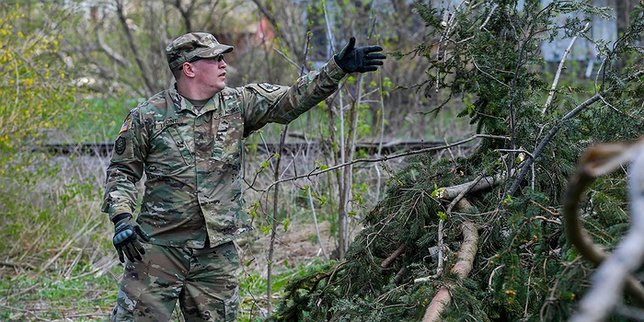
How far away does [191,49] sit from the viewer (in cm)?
506

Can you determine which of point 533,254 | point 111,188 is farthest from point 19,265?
point 533,254

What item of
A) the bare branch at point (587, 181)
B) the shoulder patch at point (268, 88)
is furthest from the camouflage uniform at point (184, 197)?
the bare branch at point (587, 181)

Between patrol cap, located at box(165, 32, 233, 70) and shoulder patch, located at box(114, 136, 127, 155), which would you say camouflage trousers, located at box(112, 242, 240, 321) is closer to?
shoulder patch, located at box(114, 136, 127, 155)

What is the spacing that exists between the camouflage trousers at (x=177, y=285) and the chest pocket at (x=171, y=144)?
0.46 m

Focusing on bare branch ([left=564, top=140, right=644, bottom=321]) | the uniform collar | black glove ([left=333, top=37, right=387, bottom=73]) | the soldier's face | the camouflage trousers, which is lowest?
the camouflage trousers

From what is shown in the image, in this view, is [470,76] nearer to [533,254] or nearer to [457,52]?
[457,52]

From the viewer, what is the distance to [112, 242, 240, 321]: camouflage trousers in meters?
4.91

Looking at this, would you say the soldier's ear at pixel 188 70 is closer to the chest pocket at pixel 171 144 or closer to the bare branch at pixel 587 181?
the chest pocket at pixel 171 144

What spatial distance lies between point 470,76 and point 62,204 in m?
5.55

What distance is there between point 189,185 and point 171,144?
24 cm

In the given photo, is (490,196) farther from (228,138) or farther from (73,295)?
(73,295)

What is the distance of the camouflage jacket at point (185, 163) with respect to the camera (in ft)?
16.2

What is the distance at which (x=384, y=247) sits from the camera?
16.3 ft

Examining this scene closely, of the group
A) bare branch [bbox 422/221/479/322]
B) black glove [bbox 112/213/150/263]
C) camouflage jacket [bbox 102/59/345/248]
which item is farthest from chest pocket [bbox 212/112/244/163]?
bare branch [bbox 422/221/479/322]
